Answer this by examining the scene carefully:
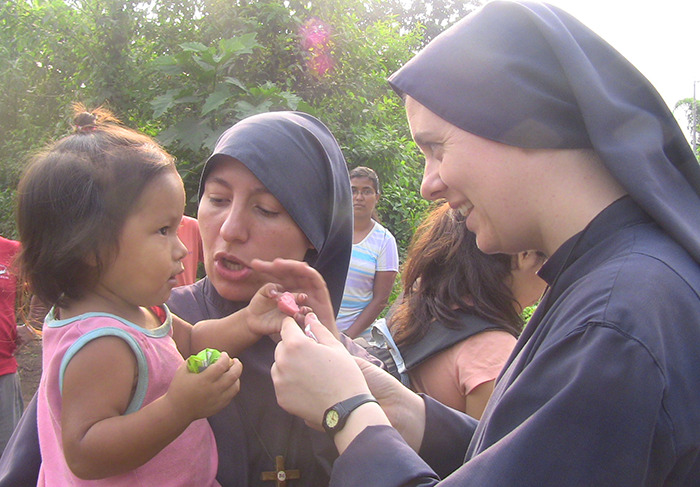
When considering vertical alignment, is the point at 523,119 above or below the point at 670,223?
above

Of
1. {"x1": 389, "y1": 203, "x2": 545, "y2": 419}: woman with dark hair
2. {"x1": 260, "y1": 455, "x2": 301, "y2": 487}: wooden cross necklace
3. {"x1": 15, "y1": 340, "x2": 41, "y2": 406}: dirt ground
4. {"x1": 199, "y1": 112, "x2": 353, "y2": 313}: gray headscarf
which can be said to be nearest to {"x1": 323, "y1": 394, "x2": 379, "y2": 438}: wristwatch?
→ {"x1": 260, "y1": 455, "x2": 301, "y2": 487}: wooden cross necklace

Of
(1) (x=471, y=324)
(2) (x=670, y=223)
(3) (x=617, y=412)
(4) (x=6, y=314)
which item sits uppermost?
(2) (x=670, y=223)

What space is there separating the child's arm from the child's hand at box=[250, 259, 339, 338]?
0.45 meters

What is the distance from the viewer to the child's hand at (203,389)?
147 cm

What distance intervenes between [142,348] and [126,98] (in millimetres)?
5733

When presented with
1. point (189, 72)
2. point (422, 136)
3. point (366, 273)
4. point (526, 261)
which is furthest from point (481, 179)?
point (189, 72)

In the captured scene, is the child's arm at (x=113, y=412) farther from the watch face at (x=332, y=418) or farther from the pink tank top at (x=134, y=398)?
the watch face at (x=332, y=418)

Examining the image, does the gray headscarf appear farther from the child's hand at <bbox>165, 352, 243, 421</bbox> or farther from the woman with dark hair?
the child's hand at <bbox>165, 352, 243, 421</bbox>

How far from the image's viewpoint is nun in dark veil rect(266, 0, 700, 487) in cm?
100

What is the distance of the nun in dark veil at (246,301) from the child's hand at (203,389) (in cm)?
34

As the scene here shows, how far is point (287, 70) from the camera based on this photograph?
6.77 m

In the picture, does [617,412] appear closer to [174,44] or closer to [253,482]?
Result: [253,482]

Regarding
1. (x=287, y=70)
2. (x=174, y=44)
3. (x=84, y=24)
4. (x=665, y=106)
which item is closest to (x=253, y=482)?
(x=665, y=106)

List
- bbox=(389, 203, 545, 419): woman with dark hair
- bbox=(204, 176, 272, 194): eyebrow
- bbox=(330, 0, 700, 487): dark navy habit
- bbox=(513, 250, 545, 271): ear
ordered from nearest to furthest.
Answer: bbox=(330, 0, 700, 487): dark navy habit
bbox=(204, 176, 272, 194): eyebrow
bbox=(389, 203, 545, 419): woman with dark hair
bbox=(513, 250, 545, 271): ear
